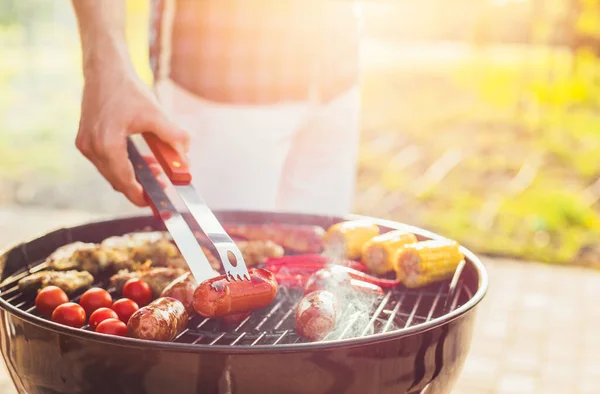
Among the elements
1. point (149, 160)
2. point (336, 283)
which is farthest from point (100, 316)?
point (336, 283)

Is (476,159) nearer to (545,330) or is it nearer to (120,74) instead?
(545,330)

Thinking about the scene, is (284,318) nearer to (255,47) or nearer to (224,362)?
(224,362)

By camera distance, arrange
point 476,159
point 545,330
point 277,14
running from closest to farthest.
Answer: point 277,14 < point 545,330 < point 476,159

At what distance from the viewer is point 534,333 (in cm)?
422

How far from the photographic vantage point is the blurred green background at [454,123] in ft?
20.2

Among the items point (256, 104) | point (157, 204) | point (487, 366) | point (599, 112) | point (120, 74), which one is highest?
point (120, 74)

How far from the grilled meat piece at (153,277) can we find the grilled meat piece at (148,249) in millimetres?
172

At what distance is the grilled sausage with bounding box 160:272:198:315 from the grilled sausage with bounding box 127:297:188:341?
14cm

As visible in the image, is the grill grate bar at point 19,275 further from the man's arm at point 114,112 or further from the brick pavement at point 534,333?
the brick pavement at point 534,333

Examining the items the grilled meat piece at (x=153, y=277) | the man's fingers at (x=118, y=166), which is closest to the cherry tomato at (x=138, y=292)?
Result: the grilled meat piece at (x=153, y=277)

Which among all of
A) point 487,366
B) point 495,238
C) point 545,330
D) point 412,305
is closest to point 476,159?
point 495,238

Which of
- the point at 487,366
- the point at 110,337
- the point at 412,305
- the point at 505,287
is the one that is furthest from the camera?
the point at 505,287

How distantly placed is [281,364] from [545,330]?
10.5 ft

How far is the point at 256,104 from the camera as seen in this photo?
2.87m
